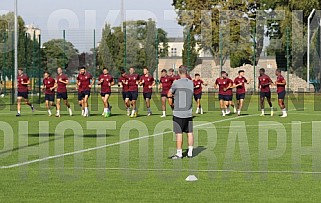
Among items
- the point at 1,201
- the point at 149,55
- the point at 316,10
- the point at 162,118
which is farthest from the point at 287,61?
the point at 1,201

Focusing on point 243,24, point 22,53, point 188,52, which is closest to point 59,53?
point 22,53

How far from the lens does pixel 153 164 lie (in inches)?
618

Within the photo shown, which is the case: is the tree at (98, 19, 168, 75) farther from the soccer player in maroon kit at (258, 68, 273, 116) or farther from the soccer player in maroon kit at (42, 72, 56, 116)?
the soccer player in maroon kit at (258, 68, 273, 116)

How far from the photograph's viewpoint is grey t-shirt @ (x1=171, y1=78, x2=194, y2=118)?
656 inches

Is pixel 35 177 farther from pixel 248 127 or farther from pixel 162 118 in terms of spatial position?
pixel 162 118

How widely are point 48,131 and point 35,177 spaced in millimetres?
11005

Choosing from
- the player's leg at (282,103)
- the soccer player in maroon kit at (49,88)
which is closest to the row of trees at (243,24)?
the player's leg at (282,103)

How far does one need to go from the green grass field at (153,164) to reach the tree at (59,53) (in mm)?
25688

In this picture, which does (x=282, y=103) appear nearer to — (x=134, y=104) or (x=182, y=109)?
(x=134, y=104)

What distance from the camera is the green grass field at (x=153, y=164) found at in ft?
39.1

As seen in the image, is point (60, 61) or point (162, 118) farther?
point (60, 61)

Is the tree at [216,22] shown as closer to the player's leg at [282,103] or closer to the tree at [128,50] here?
the tree at [128,50]

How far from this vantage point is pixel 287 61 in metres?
54.2

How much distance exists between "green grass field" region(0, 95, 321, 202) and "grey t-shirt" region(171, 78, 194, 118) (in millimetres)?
1037
